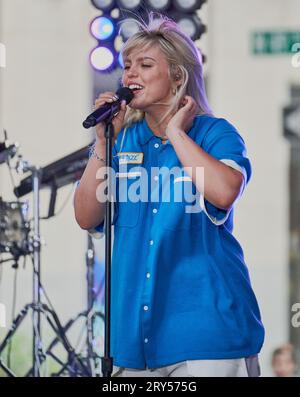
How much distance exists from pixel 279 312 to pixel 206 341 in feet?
3.37

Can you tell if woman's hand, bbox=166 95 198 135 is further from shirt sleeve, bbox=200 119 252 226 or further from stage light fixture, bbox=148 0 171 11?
stage light fixture, bbox=148 0 171 11

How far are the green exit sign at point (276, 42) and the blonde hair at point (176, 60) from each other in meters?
0.78

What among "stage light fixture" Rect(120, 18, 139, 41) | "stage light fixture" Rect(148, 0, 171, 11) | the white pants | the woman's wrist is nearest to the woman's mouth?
the woman's wrist

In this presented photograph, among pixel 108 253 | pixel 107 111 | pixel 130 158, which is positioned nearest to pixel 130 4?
pixel 130 158

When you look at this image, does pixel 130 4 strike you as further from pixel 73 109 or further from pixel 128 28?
pixel 73 109

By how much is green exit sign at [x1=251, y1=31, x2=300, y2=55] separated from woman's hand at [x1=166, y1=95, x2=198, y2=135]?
93cm

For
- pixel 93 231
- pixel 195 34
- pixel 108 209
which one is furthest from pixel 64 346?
pixel 195 34

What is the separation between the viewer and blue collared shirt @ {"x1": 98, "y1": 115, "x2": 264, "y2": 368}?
2.71 metres

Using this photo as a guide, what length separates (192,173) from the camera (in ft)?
8.66

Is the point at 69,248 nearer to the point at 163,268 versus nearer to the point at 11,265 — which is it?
the point at 11,265

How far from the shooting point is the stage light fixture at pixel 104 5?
340 cm

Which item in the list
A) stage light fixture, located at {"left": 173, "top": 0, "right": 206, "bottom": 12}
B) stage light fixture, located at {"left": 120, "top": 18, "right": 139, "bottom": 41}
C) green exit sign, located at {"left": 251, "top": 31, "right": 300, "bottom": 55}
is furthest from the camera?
green exit sign, located at {"left": 251, "top": 31, "right": 300, "bottom": 55}

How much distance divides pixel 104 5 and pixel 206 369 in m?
1.54

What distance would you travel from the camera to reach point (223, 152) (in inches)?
106
